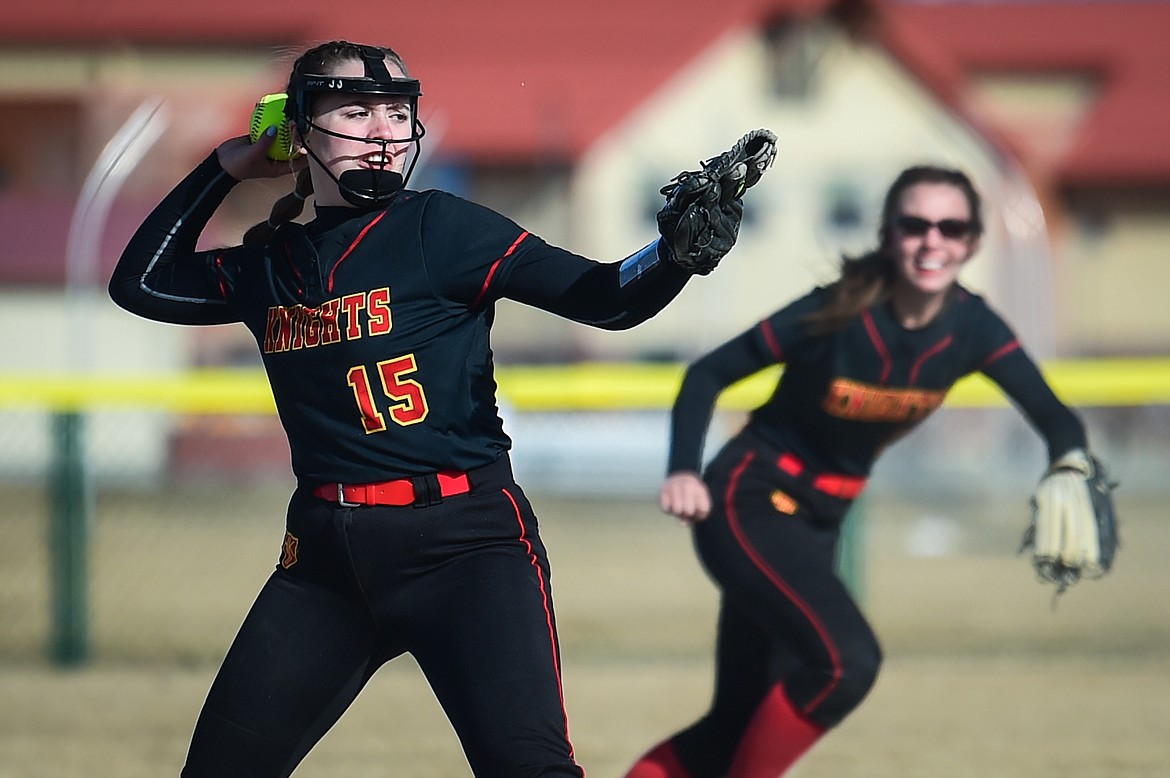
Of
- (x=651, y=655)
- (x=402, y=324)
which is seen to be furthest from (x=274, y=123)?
(x=651, y=655)

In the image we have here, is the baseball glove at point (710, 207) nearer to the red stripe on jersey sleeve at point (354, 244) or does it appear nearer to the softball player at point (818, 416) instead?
the red stripe on jersey sleeve at point (354, 244)

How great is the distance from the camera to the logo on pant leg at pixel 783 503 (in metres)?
4.19

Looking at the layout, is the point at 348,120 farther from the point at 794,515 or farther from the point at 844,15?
the point at 844,15

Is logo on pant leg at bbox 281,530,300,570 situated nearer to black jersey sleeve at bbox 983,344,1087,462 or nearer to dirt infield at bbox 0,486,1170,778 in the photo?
black jersey sleeve at bbox 983,344,1087,462

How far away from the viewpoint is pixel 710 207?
2.67m

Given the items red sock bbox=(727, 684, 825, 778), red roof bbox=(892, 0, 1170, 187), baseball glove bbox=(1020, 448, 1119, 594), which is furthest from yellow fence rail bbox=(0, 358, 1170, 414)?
red roof bbox=(892, 0, 1170, 187)

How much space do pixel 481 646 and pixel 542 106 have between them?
20.3 m

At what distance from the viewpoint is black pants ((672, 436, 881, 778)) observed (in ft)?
12.7

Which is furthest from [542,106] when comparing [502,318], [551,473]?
[551,473]

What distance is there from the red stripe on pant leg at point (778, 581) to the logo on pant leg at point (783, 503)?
0.36 ft

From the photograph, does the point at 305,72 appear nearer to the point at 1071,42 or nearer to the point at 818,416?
the point at 818,416

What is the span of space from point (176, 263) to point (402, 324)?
2.26 feet

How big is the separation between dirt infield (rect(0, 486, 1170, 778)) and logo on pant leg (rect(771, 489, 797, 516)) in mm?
1462

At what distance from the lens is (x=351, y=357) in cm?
292
